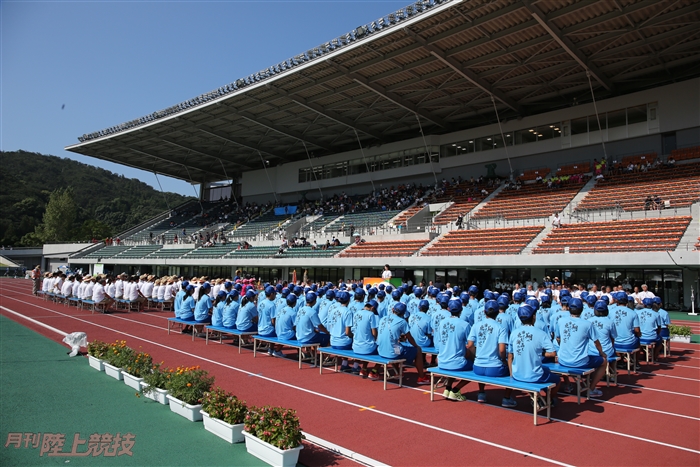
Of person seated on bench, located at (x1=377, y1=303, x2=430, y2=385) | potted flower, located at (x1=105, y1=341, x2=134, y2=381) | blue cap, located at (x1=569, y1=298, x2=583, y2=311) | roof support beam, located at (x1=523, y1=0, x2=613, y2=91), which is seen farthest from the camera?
roof support beam, located at (x1=523, y1=0, x2=613, y2=91)

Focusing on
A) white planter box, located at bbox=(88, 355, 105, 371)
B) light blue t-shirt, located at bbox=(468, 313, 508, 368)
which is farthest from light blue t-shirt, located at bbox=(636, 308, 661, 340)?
white planter box, located at bbox=(88, 355, 105, 371)

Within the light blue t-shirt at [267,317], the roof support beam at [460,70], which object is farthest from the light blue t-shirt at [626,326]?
the roof support beam at [460,70]

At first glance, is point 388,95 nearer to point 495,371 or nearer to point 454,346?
point 454,346

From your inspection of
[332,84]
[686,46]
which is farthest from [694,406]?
[332,84]

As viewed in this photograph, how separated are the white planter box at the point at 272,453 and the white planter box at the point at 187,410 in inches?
58.7

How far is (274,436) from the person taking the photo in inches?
204

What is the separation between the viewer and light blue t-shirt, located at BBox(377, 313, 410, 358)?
8820 mm

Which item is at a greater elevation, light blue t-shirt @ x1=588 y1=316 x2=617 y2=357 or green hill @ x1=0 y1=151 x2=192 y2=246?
green hill @ x1=0 y1=151 x2=192 y2=246

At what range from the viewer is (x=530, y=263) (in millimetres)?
22688

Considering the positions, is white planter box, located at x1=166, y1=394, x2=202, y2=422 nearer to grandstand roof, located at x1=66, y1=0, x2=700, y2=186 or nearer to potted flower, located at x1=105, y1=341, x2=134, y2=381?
potted flower, located at x1=105, y1=341, x2=134, y2=381

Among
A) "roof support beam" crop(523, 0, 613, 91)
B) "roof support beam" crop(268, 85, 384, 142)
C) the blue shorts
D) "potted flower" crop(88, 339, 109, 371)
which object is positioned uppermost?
"roof support beam" crop(268, 85, 384, 142)

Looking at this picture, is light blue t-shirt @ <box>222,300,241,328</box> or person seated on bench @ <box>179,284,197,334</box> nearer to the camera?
light blue t-shirt @ <box>222,300,241,328</box>

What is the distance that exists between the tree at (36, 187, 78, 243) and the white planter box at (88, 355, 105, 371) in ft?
275

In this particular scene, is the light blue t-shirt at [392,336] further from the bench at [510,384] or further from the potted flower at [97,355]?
the potted flower at [97,355]
